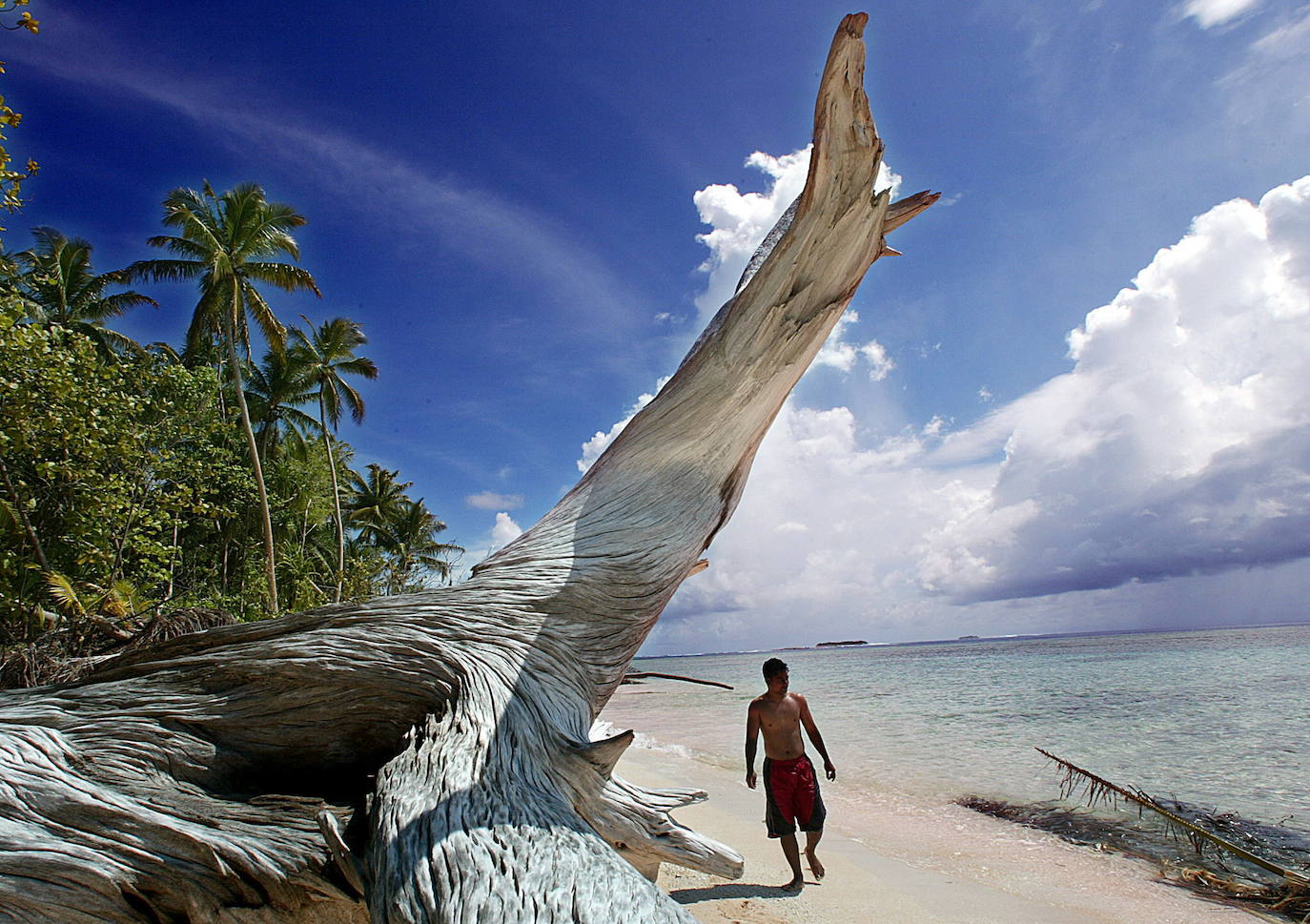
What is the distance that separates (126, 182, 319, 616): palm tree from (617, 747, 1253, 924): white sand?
14.6 meters

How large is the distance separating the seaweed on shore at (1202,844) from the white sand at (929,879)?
304 millimetres

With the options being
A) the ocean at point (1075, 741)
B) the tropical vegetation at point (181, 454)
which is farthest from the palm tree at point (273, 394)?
the ocean at point (1075, 741)

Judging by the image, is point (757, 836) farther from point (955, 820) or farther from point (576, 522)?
A: point (576, 522)

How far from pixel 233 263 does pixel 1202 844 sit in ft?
68.9

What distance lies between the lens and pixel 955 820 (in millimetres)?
7832

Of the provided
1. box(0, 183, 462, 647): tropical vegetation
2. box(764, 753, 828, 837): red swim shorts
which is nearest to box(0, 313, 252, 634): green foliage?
box(0, 183, 462, 647): tropical vegetation

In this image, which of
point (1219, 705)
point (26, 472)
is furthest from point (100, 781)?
point (1219, 705)

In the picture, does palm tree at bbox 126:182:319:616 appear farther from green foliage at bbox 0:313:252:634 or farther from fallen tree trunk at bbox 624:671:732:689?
fallen tree trunk at bbox 624:671:732:689

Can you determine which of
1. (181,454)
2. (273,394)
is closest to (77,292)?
(273,394)

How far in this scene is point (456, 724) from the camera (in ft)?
6.60

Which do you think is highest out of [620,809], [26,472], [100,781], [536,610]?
[26,472]

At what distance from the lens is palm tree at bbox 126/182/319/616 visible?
1680 cm

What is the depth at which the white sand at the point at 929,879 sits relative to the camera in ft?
13.8

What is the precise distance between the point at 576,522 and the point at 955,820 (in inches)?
290
